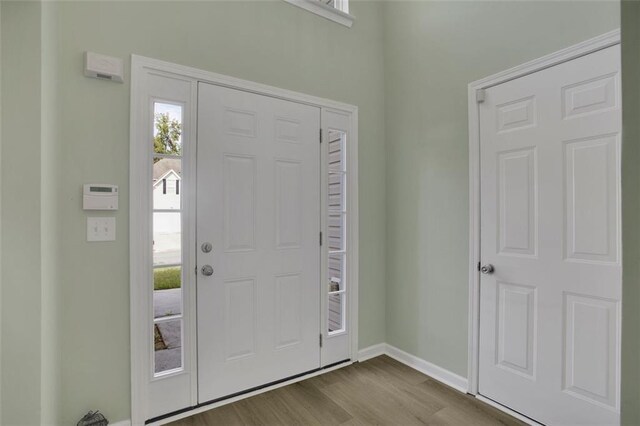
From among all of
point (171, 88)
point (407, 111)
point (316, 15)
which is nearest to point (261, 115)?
point (171, 88)

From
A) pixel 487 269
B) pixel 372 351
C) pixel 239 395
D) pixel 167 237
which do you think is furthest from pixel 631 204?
pixel 372 351

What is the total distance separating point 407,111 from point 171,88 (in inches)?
70.5

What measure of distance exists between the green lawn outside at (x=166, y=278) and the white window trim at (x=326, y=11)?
6.75ft

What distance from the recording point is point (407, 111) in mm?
2785

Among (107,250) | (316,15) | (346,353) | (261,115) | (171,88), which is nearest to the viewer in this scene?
(107,250)

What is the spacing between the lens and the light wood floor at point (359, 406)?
6.70 ft

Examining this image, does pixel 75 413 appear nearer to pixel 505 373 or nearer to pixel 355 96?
pixel 505 373

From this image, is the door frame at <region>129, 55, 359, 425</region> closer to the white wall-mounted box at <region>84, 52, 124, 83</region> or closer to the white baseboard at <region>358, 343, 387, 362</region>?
the white wall-mounted box at <region>84, 52, 124, 83</region>

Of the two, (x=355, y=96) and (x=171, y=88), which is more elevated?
(x=355, y=96)

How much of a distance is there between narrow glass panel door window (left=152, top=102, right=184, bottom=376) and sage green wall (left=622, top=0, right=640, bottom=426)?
2035 millimetres

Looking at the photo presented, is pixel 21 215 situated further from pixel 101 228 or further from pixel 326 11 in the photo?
pixel 326 11

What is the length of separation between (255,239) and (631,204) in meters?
1.98

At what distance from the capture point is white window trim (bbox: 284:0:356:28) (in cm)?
253

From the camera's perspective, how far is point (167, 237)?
6.72 feet
